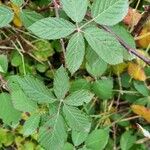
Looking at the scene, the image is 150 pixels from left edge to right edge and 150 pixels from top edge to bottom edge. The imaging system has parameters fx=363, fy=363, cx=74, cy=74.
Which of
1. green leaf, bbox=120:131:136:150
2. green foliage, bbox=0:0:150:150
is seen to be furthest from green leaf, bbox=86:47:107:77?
green leaf, bbox=120:131:136:150

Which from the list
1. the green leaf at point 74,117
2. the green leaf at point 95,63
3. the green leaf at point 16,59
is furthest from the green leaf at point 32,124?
the green leaf at point 16,59

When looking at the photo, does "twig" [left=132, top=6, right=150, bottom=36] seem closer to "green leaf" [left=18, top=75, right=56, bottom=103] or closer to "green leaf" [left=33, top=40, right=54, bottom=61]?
"green leaf" [left=33, top=40, right=54, bottom=61]

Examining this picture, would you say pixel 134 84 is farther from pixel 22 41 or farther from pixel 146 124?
pixel 22 41

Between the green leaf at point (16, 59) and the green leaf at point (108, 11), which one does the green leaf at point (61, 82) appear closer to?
the green leaf at point (108, 11)

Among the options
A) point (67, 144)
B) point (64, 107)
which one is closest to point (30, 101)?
point (64, 107)

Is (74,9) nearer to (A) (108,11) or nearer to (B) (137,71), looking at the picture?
(A) (108,11)

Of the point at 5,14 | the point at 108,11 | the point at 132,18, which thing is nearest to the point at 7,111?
the point at 5,14
